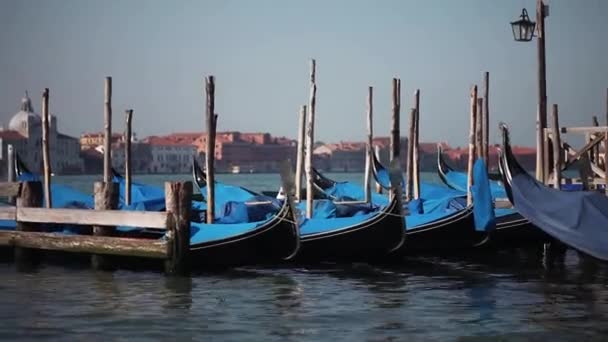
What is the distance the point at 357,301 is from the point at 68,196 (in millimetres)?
4946

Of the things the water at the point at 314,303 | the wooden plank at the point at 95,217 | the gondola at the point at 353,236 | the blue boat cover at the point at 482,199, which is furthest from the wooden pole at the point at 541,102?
the wooden plank at the point at 95,217

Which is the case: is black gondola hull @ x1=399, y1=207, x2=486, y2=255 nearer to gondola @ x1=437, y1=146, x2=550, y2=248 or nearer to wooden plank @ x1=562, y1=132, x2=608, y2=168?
gondola @ x1=437, y1=146, x2=550, y2=248

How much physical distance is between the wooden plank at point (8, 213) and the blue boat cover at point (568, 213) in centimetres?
386

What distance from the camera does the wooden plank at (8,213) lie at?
813 centimetres

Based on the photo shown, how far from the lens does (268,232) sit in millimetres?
7840

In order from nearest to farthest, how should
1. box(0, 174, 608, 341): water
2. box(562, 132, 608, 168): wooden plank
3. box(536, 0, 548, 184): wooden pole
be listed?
box(0, 174, 608, 341): water, box(562, 132, 608, 168): wooden plank, box(536, 0, 548, 184): wooden pole

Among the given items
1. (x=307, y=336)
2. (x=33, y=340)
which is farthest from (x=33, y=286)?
(x=307, y=336)

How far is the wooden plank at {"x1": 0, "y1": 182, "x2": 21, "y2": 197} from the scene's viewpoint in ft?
27.0

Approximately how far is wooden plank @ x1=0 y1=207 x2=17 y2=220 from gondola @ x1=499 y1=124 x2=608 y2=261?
150 inches

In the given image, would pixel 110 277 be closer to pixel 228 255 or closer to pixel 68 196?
pixel 228 255

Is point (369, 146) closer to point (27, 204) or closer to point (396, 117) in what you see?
A: point (396, 117)

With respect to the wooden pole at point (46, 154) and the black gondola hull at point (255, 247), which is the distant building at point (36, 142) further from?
the black gondola hull at point (255, 247)

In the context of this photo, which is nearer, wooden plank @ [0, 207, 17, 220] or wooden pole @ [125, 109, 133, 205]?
wooden plank @ [0, 207, 17, 220]

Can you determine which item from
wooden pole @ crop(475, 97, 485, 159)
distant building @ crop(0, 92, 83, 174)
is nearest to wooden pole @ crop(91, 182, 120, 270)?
wooden pole @ crop(475, 97, 485, 159)
